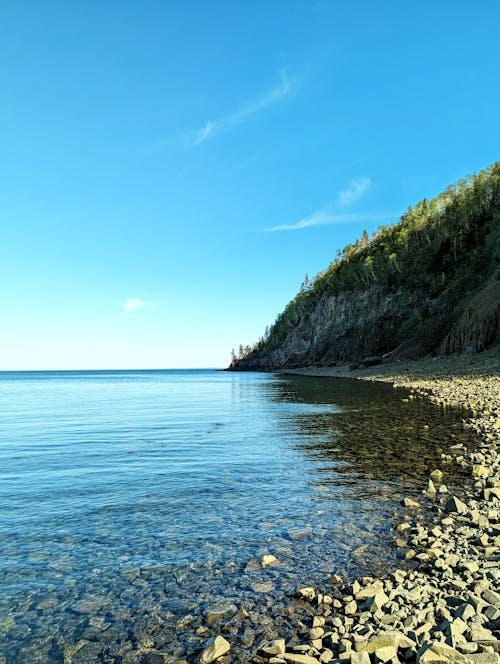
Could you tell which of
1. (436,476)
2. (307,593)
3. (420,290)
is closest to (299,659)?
(307,593)

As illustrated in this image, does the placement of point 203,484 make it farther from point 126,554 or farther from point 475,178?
point 475,178

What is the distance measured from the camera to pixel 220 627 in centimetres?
502

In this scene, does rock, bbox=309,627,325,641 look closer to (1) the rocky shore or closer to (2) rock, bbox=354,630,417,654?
(1) the rocky shore

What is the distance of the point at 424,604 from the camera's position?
4965 mm

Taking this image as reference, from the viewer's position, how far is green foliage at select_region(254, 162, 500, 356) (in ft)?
240

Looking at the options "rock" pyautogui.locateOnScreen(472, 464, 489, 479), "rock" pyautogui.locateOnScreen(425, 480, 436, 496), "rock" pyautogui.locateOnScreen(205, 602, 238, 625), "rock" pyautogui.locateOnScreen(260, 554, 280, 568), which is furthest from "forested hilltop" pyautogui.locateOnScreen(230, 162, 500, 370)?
"rock" pyautogui.locateOnScreen(205, 602, 238, 625)

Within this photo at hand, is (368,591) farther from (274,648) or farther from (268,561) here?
(268,561)

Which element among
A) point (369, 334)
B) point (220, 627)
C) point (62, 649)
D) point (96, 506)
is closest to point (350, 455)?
point (96, 506)

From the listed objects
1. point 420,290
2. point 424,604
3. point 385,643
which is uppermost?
point 420,290

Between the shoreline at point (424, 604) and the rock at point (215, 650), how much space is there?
14.4 inches

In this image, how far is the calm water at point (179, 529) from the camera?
16.9 ft

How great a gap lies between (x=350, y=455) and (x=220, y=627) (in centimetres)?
1002

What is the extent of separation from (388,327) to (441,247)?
64.9 ft

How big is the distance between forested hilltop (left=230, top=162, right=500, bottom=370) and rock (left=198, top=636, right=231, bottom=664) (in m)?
52.3
